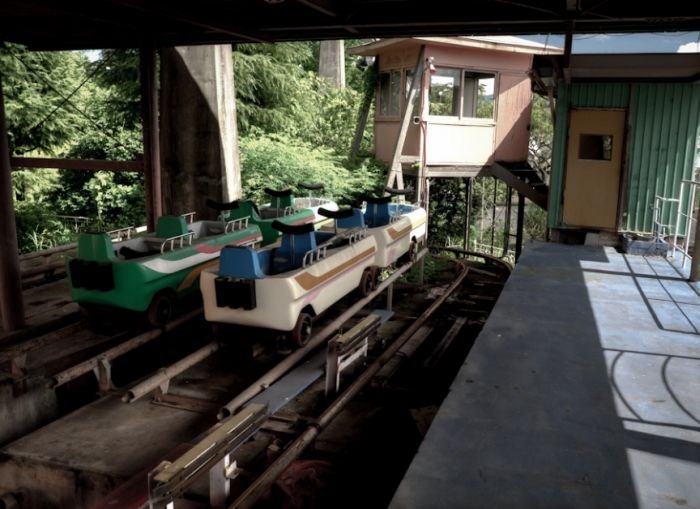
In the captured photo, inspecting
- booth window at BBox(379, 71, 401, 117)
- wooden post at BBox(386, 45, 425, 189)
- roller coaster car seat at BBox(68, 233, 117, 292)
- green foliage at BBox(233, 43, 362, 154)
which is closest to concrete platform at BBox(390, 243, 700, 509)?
roller coaster car seat at BBox(68, 233, 117, 292)

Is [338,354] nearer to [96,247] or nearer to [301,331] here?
[301,331]

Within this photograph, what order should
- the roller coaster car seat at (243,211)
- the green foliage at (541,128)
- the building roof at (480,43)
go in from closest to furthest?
the roller coaster car seat at (243,211) < the building roof at (480,43) < the green foliage at (541,128)

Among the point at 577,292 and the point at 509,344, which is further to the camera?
the point at 577,292

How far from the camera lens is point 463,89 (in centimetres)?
1291

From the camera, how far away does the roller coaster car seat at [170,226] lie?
685 centimetres

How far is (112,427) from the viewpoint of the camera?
5133 millimetres

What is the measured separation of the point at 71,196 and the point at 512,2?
14.5m

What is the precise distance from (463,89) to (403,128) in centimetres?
206

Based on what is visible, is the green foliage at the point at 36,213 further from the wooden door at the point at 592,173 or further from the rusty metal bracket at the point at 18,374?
the wooden door at the point at 592,173

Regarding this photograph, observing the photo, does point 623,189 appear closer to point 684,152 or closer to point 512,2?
point 684,152

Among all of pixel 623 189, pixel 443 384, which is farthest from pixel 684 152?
pixel 443 384

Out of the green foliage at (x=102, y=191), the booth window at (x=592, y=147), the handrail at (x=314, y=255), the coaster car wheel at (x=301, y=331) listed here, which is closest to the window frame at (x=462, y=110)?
the booth window at (x=592, y=147)

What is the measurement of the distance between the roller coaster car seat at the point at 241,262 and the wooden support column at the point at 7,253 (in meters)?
2.43

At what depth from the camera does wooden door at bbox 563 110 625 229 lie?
9000mm
